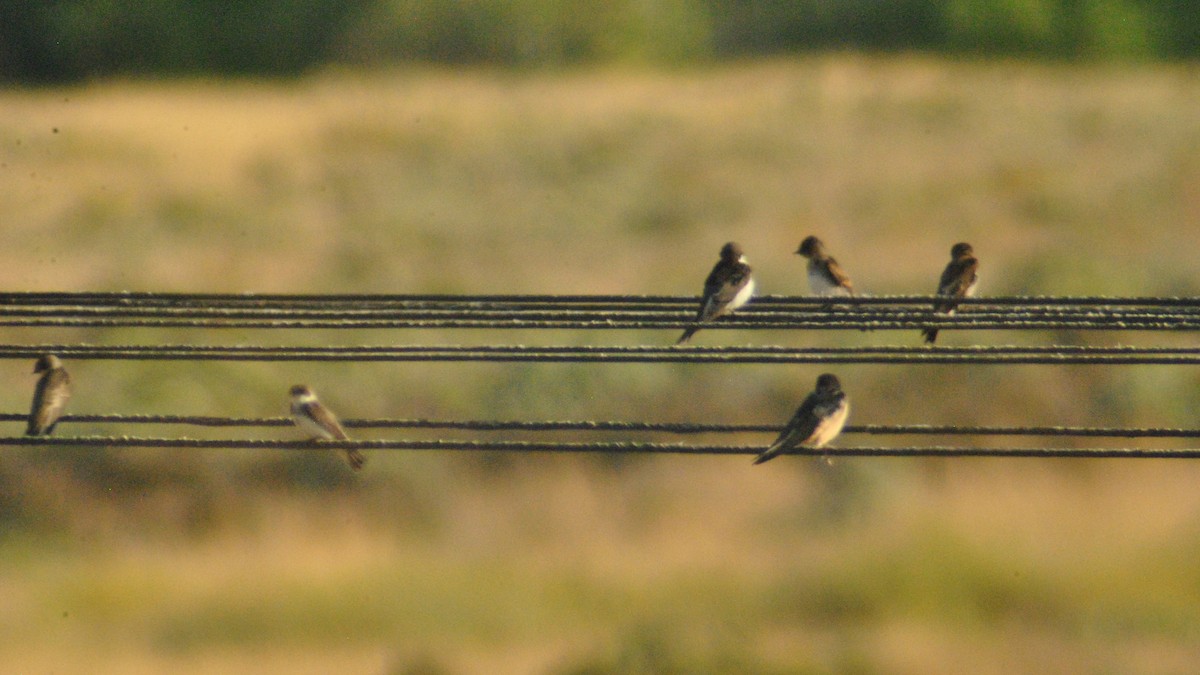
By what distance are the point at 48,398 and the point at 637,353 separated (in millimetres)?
4930

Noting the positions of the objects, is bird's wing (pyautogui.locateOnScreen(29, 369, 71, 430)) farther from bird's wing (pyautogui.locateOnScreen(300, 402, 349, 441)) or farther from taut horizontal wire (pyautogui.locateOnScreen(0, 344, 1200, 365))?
taut horizontal wire (pyautogui.locateOnScreen(0, 344, 1200, 365))

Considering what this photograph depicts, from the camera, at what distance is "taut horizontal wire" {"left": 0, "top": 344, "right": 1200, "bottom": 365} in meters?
7.30

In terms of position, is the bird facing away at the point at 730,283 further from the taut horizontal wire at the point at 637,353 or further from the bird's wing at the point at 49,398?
the bird's wing at the point at 49,398

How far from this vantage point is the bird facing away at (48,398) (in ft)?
34.8

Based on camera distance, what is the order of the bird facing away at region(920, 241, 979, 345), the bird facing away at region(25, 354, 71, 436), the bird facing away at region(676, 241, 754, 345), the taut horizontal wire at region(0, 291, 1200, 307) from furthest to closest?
1. the bird facing away at region(920, 241, 979, 345)
2. the bird facing away at region(676, 241, 754, 345)
3. the bird facing away at region(25, 354, 71, 436)
4. the taut horizontal wire at region(0, 291, 1200, 307)

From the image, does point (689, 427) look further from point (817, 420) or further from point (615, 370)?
point (615, 370)

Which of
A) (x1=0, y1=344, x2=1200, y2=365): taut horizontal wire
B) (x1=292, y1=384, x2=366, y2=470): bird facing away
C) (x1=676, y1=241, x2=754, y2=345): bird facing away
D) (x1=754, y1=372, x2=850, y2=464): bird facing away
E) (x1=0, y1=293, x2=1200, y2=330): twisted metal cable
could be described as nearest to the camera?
(x1=0, y1=344, x2=1200, y2=365): taut horizontal wire

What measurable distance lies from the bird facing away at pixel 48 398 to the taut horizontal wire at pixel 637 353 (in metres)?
2.87

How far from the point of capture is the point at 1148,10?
51531 millimetres

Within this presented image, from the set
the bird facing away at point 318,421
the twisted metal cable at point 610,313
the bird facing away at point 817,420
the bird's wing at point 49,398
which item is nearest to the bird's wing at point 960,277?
the bird facing away at point 817,420

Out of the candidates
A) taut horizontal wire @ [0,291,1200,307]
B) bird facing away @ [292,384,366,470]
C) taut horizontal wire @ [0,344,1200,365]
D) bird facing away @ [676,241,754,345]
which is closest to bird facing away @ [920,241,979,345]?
bird facing away @ [676,241,754,345]

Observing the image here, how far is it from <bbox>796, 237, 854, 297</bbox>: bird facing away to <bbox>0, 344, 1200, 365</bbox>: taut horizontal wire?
18.0 ft

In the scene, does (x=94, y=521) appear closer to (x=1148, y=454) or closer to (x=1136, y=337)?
(x=1136, y=337)

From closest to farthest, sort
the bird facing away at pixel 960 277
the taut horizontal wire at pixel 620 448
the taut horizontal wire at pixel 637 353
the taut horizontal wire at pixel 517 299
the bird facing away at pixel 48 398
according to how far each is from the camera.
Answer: the taut horizontal wire at pixel 620 448 → the taut horizontal wire at pixel 637 353 → the taut horizontal wire at pixel 517 299 → the bird facing away at pixel 48 398 → the bird facing away at pixel 960 277
